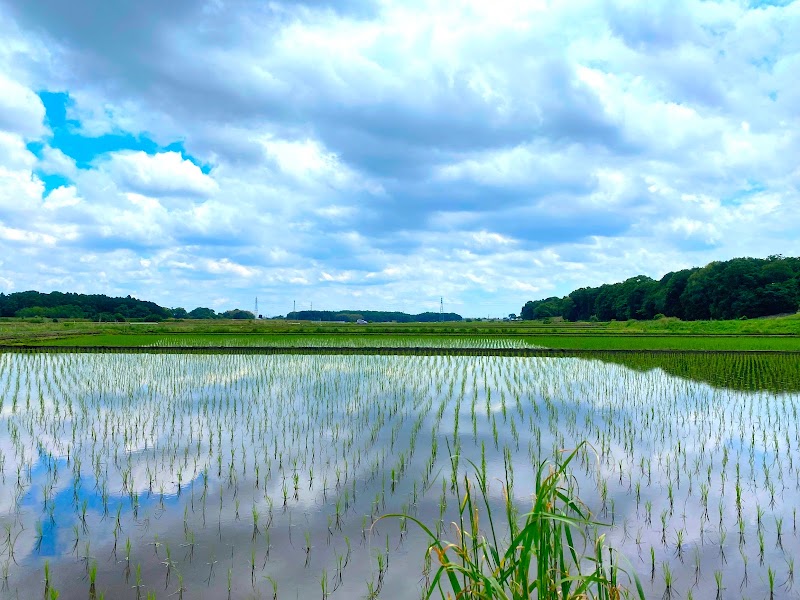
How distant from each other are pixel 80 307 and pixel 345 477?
295ft

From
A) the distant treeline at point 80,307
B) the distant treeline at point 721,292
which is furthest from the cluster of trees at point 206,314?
the distant treeline at point 721,292

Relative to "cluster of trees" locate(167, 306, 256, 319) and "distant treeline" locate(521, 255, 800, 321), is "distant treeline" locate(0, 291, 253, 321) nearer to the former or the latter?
"cluster of trees" locate(167, 306, 256, 319)

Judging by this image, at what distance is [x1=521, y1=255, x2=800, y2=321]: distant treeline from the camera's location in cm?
5703

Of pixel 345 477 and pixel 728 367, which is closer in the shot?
pixel 345 477

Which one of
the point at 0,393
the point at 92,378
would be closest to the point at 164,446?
the point at 0,393

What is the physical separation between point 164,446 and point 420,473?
412 cm

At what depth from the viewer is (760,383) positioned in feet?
49.6

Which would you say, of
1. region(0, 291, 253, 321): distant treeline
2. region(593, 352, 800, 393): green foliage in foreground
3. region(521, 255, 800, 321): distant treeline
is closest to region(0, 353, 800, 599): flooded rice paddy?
region(593, 352, 800, 393): green foliage in foreground

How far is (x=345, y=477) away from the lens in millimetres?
6684

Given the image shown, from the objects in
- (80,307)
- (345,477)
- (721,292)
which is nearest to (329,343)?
(345,477)

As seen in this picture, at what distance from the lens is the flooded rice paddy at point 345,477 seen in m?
4.39

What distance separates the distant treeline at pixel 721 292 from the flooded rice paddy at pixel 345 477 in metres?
52.2

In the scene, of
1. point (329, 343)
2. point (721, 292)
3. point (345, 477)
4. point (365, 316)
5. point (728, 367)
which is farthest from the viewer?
point (365, 316)

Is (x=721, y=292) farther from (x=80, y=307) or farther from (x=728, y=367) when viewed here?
(x=80, y=307)
